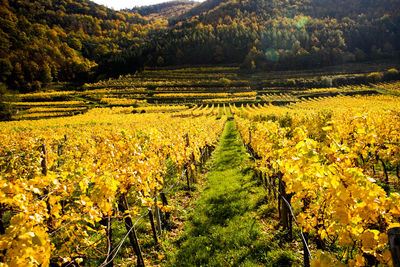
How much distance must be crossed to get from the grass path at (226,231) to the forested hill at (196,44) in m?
86.6

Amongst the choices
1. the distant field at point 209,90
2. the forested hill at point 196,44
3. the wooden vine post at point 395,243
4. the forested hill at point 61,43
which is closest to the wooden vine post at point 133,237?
the wooden vine post at point 395,243

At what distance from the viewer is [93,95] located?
58.9 m

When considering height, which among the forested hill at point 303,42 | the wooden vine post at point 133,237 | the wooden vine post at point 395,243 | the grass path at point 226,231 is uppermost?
the forested hill at point 303,42

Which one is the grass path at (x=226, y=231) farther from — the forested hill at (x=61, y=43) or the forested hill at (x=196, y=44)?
the forested hill at (x=196, y=44)

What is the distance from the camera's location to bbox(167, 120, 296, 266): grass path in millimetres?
4039

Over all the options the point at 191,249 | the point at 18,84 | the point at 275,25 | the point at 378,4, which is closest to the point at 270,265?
the point at 191,249

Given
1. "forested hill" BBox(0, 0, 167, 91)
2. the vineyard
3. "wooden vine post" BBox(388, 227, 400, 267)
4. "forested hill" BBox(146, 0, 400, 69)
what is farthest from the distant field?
"wooden vine post" BBox(388, 227, 400, 267)

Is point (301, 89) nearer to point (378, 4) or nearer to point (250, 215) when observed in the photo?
point (250, 215)

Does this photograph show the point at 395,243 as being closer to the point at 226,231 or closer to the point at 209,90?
the point at 226,231

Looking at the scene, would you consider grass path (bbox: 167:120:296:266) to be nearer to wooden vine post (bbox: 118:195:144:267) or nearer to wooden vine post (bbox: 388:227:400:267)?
wooden vine post (bbox: 118:195:144:267)

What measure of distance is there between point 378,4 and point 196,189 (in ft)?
678

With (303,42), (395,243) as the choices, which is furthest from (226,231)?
(303,42)

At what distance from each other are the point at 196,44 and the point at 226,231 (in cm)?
12535

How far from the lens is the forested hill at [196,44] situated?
86.3 metres
